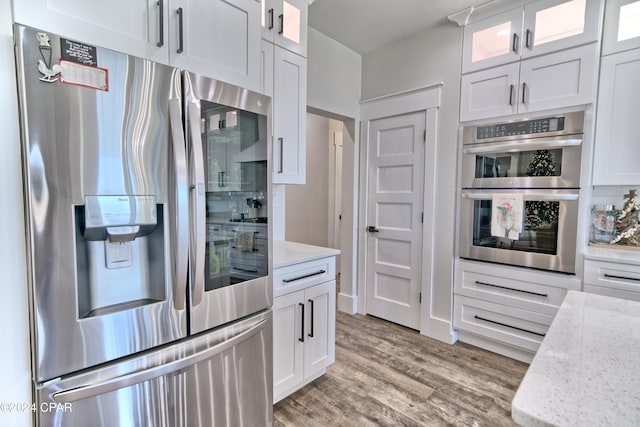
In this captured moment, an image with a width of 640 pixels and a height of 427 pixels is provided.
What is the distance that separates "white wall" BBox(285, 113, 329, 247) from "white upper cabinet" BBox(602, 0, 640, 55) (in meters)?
3.31

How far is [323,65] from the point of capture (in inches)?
116

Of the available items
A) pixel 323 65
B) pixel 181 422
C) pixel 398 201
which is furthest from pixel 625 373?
pixel 323 65

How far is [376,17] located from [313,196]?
2672 millimetres

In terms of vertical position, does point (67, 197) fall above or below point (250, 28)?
below

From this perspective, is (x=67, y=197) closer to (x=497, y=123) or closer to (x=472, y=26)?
(x=497, y=123)

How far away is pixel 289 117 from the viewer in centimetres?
219

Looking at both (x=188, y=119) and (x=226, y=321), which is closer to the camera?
(x=188, y=119)

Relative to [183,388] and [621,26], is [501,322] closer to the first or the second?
[621,26]

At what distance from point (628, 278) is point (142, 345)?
2.73 meters

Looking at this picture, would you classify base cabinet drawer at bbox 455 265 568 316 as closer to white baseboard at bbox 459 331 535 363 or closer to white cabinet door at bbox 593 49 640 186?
white baseboard at bbox 459 331 535 363

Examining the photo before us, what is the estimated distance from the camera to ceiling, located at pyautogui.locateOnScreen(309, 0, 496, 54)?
246cm

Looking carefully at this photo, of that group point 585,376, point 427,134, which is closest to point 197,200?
point 585,376

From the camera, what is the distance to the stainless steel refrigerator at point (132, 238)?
0.93 meters

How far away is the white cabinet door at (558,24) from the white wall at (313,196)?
2905mm
